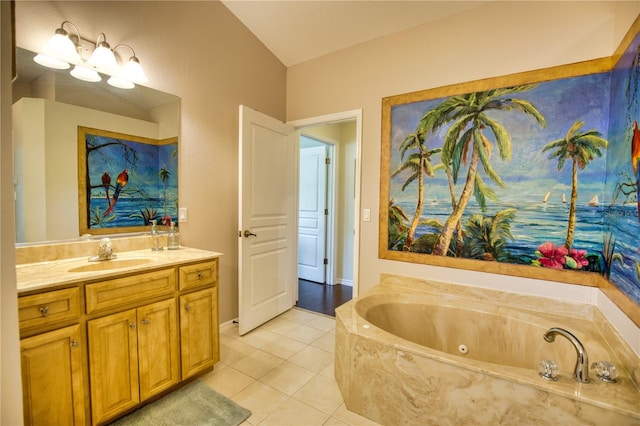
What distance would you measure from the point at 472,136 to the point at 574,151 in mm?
626

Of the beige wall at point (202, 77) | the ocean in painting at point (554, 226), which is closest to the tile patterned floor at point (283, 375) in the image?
the beige wall at point (202, 77)

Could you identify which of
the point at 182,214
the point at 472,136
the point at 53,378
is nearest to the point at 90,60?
the point at 182,214

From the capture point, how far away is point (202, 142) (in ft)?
8.29

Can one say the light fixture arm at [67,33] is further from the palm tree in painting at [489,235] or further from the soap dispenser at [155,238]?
the palm tree in painting at [489,235]

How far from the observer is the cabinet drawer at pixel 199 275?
1.86 metres

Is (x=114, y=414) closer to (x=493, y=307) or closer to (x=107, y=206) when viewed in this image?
(x=107, y=206)

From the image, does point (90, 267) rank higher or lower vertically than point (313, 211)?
lower

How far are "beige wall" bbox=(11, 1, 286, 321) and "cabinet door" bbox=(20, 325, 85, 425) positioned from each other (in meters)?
1.13

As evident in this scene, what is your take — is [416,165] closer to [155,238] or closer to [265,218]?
[265,218]

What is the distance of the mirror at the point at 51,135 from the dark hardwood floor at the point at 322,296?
236 centimetres

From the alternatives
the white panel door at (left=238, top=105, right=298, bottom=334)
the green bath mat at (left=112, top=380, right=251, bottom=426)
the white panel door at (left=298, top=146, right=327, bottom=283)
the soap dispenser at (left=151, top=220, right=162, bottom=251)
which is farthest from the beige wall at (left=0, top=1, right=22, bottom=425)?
the white panel door at (left=298, top=146, right=327, bottom=283)

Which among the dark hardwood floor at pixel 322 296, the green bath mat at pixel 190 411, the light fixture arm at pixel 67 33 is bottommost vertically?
the green bath mat at pixel 190 411

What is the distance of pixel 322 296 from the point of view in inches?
148

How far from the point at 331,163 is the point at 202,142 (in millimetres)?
2003
